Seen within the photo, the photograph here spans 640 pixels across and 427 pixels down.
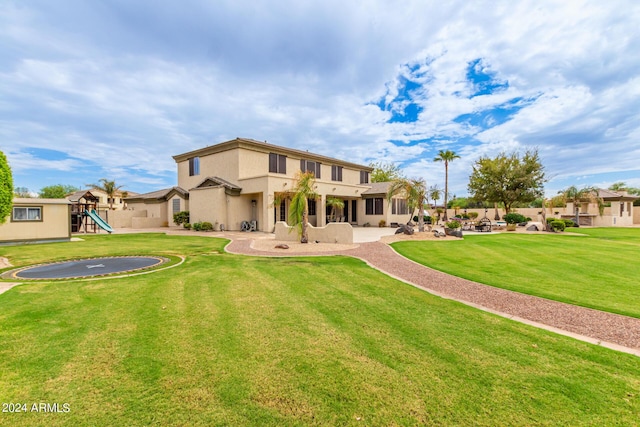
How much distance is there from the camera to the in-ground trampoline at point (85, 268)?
8258mm

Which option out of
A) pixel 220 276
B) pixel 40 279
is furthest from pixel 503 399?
pixel 40 279

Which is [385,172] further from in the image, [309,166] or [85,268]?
[85,268]

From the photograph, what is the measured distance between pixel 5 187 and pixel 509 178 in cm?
4300

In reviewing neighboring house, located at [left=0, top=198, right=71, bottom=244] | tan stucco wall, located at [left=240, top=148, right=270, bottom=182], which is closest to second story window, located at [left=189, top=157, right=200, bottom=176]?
tan stucco wall, located at [left=240, top=148, right=270, bottom=182]

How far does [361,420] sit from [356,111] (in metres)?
29.4

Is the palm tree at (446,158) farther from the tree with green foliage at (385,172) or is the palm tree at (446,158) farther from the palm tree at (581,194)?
the tree with green foliage at (385,172)

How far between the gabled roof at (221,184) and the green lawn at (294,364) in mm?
18297

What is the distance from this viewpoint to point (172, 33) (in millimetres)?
14648

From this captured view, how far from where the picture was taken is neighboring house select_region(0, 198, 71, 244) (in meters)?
16.2

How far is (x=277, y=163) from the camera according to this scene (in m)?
26.8

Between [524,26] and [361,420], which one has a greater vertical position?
[524,26]

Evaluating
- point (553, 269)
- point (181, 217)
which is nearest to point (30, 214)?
point (181, 217)

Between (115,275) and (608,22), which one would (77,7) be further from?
(608,22)

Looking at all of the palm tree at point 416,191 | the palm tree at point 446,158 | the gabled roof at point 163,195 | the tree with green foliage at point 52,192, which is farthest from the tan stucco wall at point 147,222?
the tree with green foliage at point 52,192
